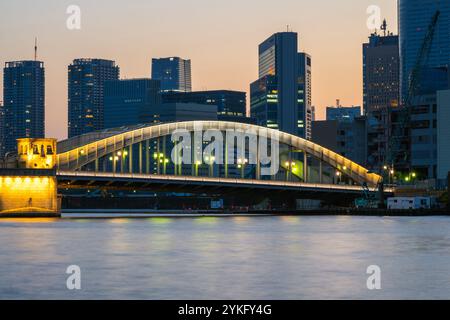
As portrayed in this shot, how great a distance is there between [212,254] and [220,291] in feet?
70.9

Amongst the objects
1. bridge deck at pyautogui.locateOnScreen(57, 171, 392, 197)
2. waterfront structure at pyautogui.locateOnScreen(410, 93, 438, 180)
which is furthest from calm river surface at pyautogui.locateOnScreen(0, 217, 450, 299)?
waterfront structure at pyautogui.locateOnScreen(410, 93, 438, 180)

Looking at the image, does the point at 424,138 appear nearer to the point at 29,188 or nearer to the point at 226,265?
the point at 29,188

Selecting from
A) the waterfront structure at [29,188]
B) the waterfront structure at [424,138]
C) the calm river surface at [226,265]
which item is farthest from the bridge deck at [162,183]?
the waterfront structure at [424,138]

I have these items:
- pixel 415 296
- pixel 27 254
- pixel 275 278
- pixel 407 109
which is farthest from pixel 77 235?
pixel 407 109

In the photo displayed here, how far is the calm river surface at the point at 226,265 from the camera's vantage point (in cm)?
4300

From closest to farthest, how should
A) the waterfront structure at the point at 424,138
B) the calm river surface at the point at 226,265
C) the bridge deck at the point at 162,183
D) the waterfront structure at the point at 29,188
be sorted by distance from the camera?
the calm river surface at the point at 226,265 < the bridge deck at the point at 162,183 < the waterfront structure at the point at 29,188 < the waterfront structure at the point at 424,138

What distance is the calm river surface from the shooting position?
43000mm

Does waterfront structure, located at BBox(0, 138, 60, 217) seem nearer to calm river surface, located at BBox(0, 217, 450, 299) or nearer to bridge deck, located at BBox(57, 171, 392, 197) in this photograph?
bridge deck, located at BBox(57, 171, 392, 197)

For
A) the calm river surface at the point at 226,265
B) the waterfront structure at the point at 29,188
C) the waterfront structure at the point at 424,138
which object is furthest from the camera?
the waterfront structure at the point at 424,138

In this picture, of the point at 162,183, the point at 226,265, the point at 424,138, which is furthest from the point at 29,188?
the point at 226,265

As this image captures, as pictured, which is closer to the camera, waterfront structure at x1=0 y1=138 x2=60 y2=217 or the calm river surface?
the calm river surface

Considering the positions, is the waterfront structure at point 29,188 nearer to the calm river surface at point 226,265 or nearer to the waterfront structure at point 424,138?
the calm river surface at point 226,265
